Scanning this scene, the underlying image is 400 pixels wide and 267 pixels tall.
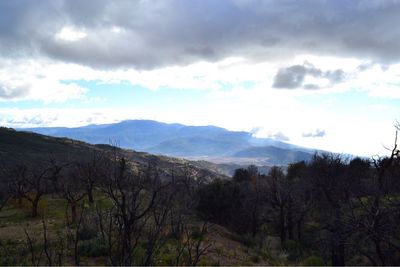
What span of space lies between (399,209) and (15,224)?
30.7 metres

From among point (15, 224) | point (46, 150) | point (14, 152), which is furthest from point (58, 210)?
point (46, 150)

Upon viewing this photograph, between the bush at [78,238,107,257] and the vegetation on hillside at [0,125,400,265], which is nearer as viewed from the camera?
the bush at [78,238,107,257]

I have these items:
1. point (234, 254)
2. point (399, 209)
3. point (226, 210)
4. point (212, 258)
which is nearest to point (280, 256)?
point (234, 254)

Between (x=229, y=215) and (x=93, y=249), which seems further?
(x=229, y=215)

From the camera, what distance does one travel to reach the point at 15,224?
32938mm

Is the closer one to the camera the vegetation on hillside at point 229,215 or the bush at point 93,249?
the bush at point 93,249

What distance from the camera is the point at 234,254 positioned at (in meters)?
25.3

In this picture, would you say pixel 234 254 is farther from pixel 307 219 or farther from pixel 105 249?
pixel 307 219

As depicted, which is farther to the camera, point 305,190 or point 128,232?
point 305,190

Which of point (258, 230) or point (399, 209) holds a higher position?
point (399, 209)

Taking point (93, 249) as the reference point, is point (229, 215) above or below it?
below

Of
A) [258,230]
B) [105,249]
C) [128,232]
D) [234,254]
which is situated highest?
[128,232]

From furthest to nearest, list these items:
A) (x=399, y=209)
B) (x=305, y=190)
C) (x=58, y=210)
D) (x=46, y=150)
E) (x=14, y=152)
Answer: (x=46, y=150), (x=14, y=152), (x=305, y=190), (x=58, y=210), (x=399, y=209)

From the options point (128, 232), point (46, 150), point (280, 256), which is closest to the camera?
point (128, 232)
